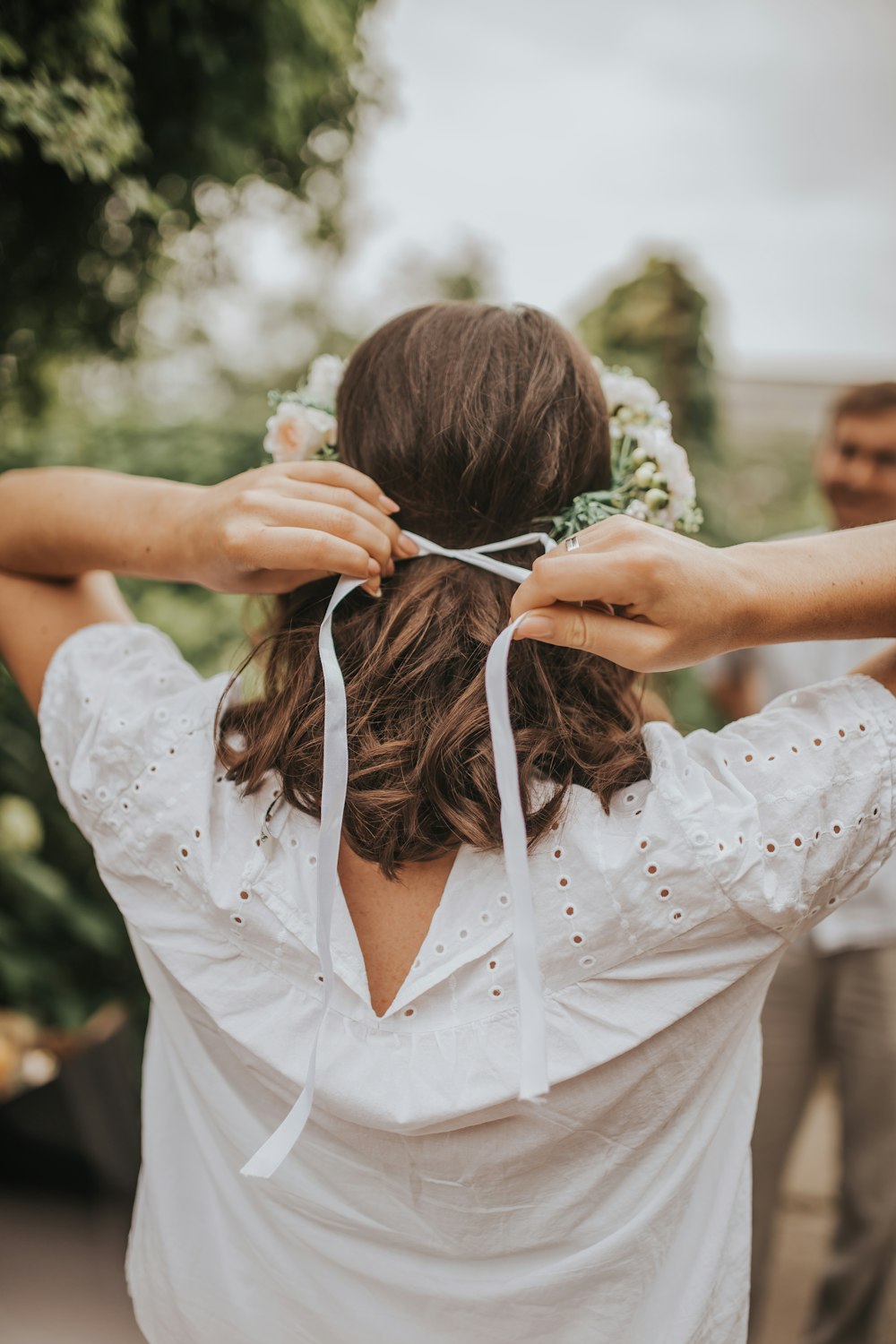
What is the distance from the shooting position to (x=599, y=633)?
102cm

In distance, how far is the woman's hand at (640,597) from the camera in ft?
3.15

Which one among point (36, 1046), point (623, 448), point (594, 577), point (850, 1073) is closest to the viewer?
point (594, 577)

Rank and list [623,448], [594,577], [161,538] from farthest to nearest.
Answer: [623,448] → [161,538] → [594,577]

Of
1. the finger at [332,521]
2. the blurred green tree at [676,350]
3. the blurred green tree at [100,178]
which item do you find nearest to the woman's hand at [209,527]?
the finger at [332,521]

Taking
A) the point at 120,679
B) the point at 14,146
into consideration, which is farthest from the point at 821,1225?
the point at 14,146

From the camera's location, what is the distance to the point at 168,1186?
1.37 meters

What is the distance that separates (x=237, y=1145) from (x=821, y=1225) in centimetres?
303

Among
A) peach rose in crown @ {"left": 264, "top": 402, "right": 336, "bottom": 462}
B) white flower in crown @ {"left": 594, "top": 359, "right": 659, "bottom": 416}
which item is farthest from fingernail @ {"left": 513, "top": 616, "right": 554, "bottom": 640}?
white flower in crown @ {"left": 594, "top": 359, "right": 659, "bottom": 416}

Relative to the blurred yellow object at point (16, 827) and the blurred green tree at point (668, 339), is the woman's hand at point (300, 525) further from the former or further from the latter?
the blurred green tree at point (668, 339)

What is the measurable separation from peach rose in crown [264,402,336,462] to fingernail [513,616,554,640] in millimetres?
598

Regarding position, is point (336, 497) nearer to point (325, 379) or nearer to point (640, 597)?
point (640, 597)

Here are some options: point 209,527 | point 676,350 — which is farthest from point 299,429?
point 676,350

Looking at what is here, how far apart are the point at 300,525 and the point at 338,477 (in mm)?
91

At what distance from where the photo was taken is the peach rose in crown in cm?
145
